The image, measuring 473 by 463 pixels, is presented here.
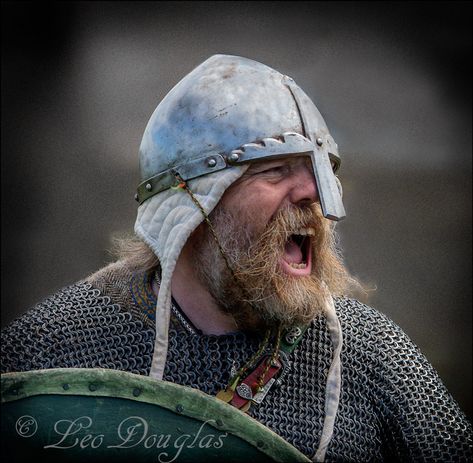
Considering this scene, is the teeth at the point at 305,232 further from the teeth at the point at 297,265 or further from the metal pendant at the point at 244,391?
the metal pendant at the point at 244,391

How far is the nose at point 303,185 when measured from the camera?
293 centimetres

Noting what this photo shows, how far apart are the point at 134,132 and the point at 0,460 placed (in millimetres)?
2727

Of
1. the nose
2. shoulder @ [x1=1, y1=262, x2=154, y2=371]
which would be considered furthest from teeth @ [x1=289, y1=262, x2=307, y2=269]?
shoulder @ [x1=1, y1=262, x2=154, y2=371]

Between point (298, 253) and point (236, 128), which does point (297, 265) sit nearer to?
point (298, 253)

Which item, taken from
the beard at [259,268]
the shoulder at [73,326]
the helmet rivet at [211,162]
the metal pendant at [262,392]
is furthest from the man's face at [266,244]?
the shoulder at [73,326]

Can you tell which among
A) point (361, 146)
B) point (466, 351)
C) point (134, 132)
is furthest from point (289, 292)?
point (466, 351)

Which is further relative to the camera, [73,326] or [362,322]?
[362,322]

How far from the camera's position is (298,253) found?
3082 millimetres

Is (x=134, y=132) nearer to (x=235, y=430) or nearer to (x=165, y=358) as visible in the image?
(x=165, y=358)

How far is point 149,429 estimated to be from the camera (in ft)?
8.39

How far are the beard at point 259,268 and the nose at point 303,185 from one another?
5cm

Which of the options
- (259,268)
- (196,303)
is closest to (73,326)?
(196,303)

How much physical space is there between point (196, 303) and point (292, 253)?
0.41 metres

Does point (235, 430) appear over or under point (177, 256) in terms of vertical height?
under
